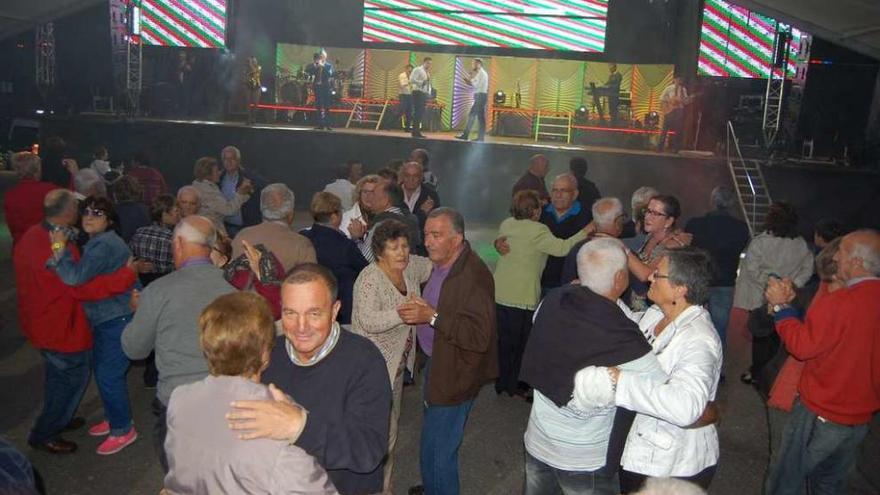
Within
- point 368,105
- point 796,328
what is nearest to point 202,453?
point 796,328

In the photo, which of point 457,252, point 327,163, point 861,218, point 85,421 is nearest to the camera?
point 457,252

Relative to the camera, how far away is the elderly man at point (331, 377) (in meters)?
2.13

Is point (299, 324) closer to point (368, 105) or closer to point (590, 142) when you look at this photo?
point (590, 142)

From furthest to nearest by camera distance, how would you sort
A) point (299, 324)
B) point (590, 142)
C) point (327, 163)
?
point (590, 142) < point (327, 163) < point (299, 324)

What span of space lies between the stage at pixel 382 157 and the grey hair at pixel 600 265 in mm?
10393

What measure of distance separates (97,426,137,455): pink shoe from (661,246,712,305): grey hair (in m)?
3.64

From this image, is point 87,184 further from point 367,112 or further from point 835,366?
point 367,112

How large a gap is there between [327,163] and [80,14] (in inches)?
368

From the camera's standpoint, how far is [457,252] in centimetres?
350

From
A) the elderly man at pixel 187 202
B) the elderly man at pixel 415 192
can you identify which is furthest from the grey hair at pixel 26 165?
the elderly man at pixel 415 192

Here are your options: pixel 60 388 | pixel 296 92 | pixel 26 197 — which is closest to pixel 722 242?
pixel 60 388

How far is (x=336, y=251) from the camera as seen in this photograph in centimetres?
440

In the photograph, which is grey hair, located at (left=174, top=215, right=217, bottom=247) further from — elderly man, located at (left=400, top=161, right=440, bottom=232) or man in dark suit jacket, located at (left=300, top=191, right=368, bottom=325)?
elderly man, located at (left=400, top=161, right=440, bottom=232)

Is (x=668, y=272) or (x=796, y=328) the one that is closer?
(x=668, y=272)
